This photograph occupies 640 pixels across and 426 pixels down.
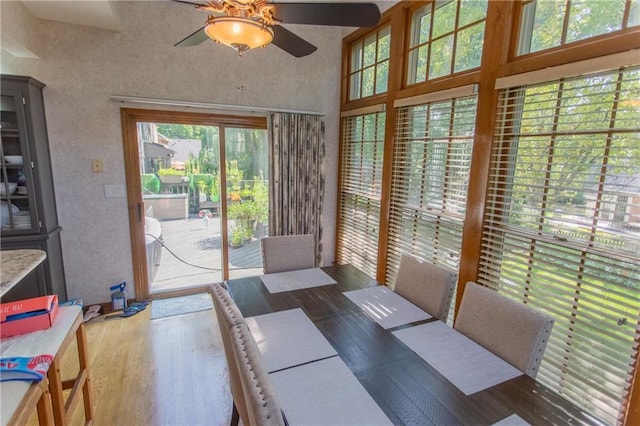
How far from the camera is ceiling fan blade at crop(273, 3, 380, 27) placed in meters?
1.49

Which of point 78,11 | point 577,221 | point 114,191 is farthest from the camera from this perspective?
point 114,191

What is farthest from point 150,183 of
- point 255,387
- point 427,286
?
point 255,387

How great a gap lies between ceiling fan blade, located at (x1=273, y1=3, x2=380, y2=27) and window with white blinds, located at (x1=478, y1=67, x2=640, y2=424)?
1062 mm

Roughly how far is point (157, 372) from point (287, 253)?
1.26 metres

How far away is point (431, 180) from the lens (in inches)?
102

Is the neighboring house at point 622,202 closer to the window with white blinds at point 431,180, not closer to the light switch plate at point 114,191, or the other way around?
the window with white blinds at point 431,180

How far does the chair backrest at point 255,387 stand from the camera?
0.83 metres

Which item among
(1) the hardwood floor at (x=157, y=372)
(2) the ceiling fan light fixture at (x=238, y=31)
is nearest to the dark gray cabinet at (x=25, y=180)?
(1) the hardwood floor at (x=157, y=372)

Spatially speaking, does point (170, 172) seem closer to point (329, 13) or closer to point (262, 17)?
point (262, 17)

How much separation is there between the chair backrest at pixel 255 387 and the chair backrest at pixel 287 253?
134 cm

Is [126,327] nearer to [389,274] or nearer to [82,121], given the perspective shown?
[82,121]

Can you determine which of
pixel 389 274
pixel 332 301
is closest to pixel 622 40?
pixel 332 301

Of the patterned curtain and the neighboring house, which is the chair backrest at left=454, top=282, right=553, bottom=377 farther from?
the patterned curtain

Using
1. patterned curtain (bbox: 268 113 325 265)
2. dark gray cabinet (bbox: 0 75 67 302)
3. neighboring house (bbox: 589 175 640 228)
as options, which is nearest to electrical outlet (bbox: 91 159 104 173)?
dark gray cabinet (bbox: 0 75 67 302)
